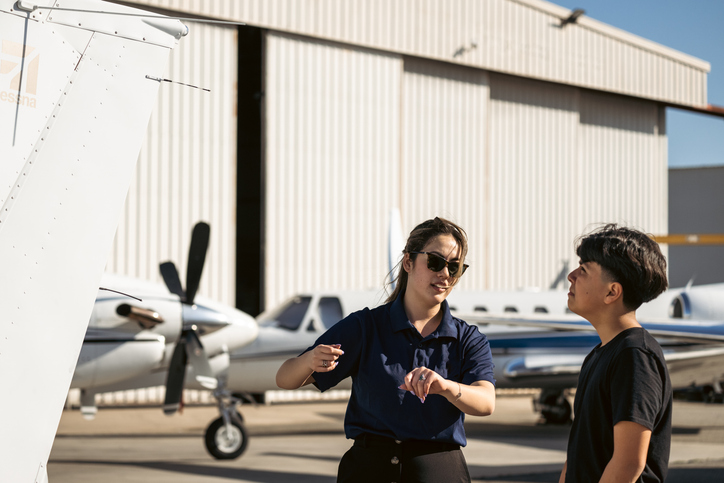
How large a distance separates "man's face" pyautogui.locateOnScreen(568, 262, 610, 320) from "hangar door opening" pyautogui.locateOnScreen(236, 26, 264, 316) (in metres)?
16.5

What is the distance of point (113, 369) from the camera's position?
8.94 meters

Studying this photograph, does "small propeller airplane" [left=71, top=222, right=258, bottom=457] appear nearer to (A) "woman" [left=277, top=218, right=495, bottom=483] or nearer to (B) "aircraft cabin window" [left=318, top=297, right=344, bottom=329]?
(B) "aircraft cabin window" [left=318, top=297, right=344, bottom=329]

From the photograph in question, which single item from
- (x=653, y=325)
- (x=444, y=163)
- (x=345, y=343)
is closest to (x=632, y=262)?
(x=345, y=343)

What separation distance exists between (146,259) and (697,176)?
25.2 meters

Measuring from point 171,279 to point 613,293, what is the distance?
8097 mm

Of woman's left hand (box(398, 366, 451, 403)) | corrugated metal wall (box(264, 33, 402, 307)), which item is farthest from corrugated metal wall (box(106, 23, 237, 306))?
woman's left hand (box(398, 366, 451, 403))

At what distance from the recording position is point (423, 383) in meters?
2.36

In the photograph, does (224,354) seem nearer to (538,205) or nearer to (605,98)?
(538,205)

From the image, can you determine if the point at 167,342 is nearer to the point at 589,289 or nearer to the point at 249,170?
the point at 589,289

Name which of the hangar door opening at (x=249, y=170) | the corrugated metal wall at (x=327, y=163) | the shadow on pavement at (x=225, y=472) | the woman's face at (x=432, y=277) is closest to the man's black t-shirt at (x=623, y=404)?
the woman's face at (x=432, y=277)

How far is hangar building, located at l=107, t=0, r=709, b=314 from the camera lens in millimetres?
16797

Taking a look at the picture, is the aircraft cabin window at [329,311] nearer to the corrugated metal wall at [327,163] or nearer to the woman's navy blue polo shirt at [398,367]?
the corrugated metal wall at [327,163]

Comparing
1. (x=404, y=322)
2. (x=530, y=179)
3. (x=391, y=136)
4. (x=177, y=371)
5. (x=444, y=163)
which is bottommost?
(x=177, y=371)

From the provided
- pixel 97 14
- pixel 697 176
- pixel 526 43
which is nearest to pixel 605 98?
pixel 526 43
